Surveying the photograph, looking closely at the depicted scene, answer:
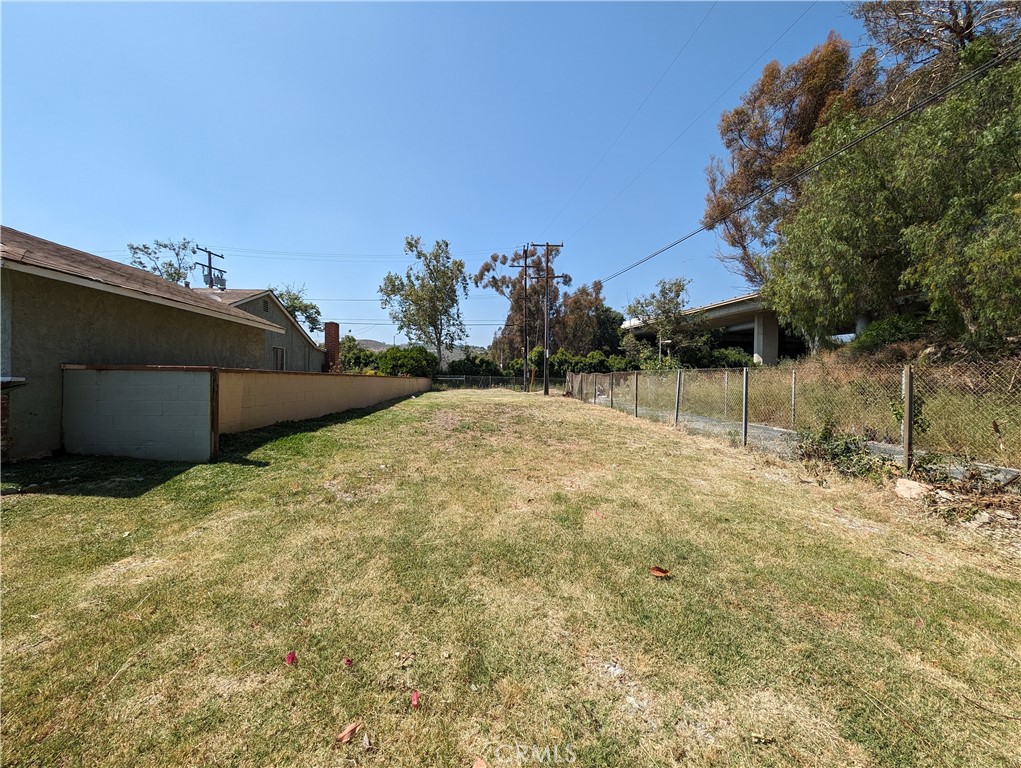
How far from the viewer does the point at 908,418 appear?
4.81 meters

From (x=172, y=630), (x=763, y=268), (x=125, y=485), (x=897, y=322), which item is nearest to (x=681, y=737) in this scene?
(x=172, y=630)

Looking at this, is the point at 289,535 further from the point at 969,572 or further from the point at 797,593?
the point at 969,572

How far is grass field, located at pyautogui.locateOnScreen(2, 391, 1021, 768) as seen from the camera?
5.00ft

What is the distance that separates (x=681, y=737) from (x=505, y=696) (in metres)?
0.73

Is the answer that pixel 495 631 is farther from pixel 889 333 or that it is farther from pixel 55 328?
pixel 889 333

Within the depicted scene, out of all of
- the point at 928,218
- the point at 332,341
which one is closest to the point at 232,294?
the point at 332,341

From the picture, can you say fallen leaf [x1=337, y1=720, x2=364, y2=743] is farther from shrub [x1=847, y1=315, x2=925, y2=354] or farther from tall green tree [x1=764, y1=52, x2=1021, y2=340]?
shrub [x1=847, y1=315, x2=925, y2=354]

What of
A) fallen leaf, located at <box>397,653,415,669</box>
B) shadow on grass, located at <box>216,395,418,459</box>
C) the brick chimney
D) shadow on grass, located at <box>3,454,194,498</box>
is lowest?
fallen leaf, located at <box>397,653,415,669</box>

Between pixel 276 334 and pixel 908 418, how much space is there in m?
19.6

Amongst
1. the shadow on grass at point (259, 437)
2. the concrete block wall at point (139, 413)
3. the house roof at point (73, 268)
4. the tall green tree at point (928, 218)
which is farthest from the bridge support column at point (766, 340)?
the concrete block wall at point (139, 413)

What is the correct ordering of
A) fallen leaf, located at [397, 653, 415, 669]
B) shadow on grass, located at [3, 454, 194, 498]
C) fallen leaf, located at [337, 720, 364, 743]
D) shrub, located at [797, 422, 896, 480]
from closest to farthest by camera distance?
fallen leaf, located at [337, 720, 364, 743] < fallen leaf, located at [397, 653, 415, 669] < shadow on grass, located at [3, 454, 194, 498] < shrub, located at [797, 422, 896, 480]

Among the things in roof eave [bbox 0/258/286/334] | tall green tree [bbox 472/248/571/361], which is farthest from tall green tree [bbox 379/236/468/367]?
roof eave [bbox 0/258/286/334]

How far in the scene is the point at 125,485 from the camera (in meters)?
4.27

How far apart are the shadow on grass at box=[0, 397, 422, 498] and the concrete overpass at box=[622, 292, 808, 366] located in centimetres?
2373
